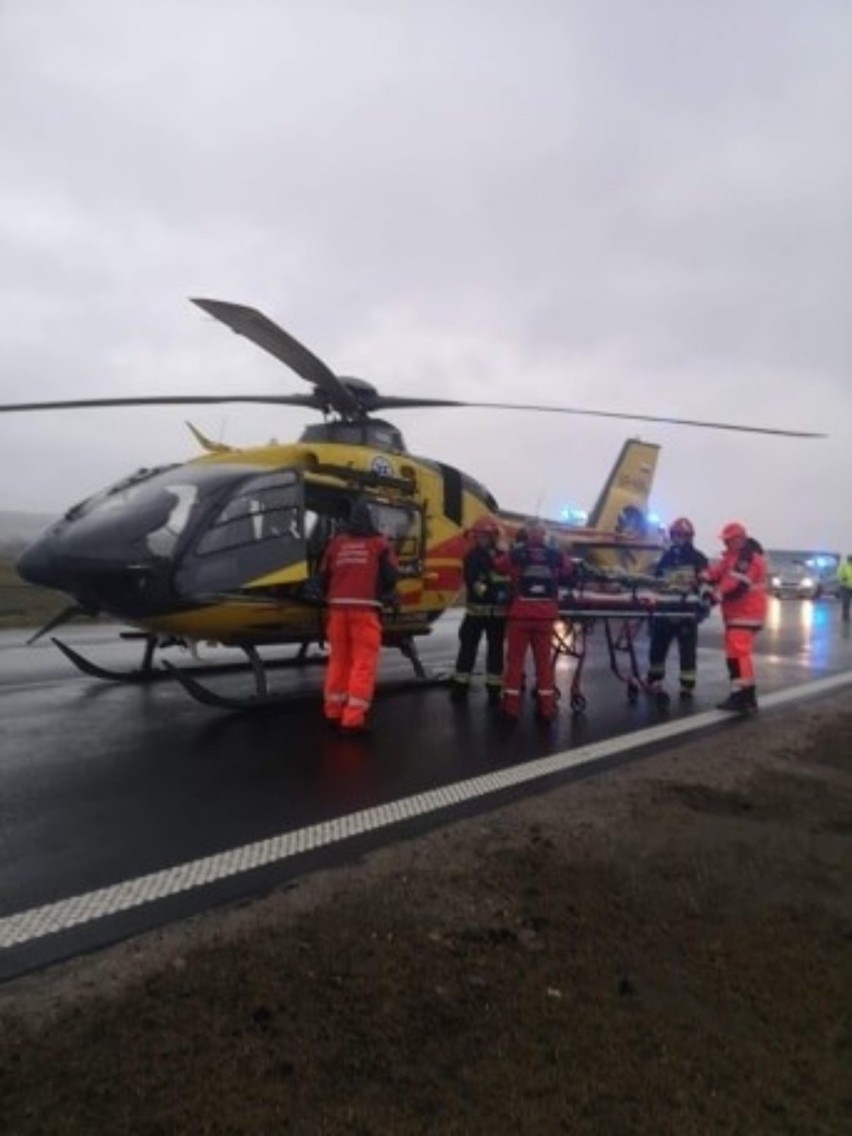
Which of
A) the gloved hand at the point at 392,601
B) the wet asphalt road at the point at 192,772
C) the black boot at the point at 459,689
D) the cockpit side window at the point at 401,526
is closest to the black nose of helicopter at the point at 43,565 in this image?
the wet asphalt road at the point at 192,772

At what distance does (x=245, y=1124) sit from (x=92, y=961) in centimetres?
103

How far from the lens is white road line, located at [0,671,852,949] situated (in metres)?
3.28

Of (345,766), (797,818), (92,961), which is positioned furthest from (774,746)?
(92,961)

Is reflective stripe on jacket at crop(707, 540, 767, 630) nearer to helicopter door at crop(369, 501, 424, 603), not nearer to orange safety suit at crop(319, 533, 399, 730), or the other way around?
helicopter door at crop(369, 501, 424, 603)

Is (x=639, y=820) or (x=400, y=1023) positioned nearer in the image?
(x=400, y=1023)

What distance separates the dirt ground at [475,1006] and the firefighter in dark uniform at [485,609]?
167 inches

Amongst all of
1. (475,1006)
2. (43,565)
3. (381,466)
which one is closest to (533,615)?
(381,466)

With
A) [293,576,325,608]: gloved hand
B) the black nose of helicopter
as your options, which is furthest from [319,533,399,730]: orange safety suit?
the black nose of helicopter

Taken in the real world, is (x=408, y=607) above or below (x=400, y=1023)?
above

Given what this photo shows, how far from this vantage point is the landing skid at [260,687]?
6754mm

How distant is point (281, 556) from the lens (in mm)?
7863

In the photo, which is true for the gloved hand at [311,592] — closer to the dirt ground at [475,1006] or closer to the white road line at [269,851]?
the white road line at [269,851]

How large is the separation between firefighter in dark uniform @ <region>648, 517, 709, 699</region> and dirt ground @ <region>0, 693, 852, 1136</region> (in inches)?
203

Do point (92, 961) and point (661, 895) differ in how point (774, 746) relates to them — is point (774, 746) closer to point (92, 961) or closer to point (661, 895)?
A: point (661, 895)
